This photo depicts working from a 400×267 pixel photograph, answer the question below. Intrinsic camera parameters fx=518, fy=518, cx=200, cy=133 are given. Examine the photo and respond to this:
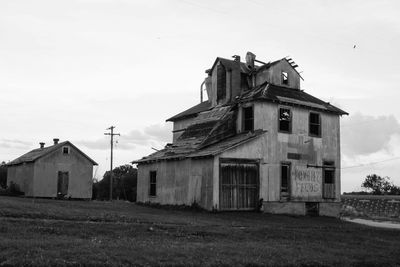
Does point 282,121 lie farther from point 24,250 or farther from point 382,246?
point 24,250

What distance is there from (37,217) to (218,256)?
920 cm

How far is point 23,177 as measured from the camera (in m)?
53.4

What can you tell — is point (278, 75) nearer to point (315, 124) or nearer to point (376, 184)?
point (315, 124)

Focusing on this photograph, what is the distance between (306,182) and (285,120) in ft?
14.9

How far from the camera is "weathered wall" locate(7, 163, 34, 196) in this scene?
5097 cm

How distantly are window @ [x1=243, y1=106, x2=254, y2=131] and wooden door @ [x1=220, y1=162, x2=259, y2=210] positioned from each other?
3.14 m

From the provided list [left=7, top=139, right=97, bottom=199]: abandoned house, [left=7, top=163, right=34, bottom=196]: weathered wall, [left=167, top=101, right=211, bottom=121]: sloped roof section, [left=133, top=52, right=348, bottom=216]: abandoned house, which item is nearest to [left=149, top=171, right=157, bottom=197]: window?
[left=133, top=52, right=348, bottom=216]: abandoned house

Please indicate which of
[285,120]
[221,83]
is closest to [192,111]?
[221,83]

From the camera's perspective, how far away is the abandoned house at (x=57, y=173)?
5034 centimetres

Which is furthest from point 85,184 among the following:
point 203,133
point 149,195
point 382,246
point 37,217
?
point 382,246

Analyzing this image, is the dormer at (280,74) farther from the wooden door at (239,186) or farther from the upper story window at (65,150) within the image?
the upper story window at (65,150)

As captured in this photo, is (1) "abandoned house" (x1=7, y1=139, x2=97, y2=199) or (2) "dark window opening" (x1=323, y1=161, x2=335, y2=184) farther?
(1) "abandoned house" (x1=7, y1=139, x2=97, y2=199)

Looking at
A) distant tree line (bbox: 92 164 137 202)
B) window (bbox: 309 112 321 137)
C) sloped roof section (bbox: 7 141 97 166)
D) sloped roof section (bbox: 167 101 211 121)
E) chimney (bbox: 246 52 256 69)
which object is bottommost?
distant tree line (bbox: 92 164 137 202)

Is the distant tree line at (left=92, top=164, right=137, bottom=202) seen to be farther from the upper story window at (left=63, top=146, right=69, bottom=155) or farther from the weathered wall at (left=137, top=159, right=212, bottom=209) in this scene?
the weathered wall at (left=137, top=159, right=212, bottom=209)
